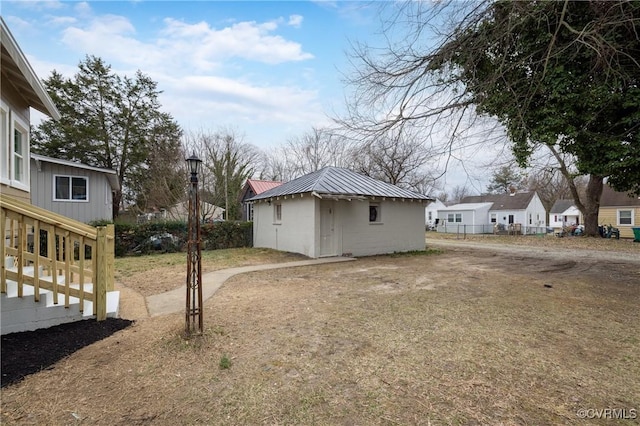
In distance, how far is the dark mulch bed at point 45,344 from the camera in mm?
3037

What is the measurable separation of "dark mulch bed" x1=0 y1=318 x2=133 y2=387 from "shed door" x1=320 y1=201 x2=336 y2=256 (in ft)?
25.7

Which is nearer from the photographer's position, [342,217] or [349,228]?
[342,217]

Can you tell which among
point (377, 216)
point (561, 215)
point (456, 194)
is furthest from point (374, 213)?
point (456, 194)

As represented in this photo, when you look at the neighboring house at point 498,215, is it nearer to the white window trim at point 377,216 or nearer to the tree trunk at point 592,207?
the tree trunk at point 592,207

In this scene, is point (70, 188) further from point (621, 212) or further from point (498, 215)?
point (621, 212)

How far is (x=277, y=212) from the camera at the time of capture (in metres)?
13.6

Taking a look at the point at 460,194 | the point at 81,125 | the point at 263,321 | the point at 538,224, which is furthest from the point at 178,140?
the point at 460,194

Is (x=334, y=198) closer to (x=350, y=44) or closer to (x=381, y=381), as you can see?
(x=350, y=44)

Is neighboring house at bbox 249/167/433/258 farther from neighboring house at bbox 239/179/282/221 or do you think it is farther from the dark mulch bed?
neighboring house at bbox 239/179/282/221

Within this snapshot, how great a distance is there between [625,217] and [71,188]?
120ft

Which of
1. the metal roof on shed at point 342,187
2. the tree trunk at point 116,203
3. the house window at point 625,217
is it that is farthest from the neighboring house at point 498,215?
the tree trunk at point 116,203

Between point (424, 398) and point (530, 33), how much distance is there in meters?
7.17

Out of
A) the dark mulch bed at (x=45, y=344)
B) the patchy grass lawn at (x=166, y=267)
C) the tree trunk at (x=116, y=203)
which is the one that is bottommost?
the patchy grass lawn at (x=166, y=267)

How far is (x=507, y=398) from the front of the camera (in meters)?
2.63
